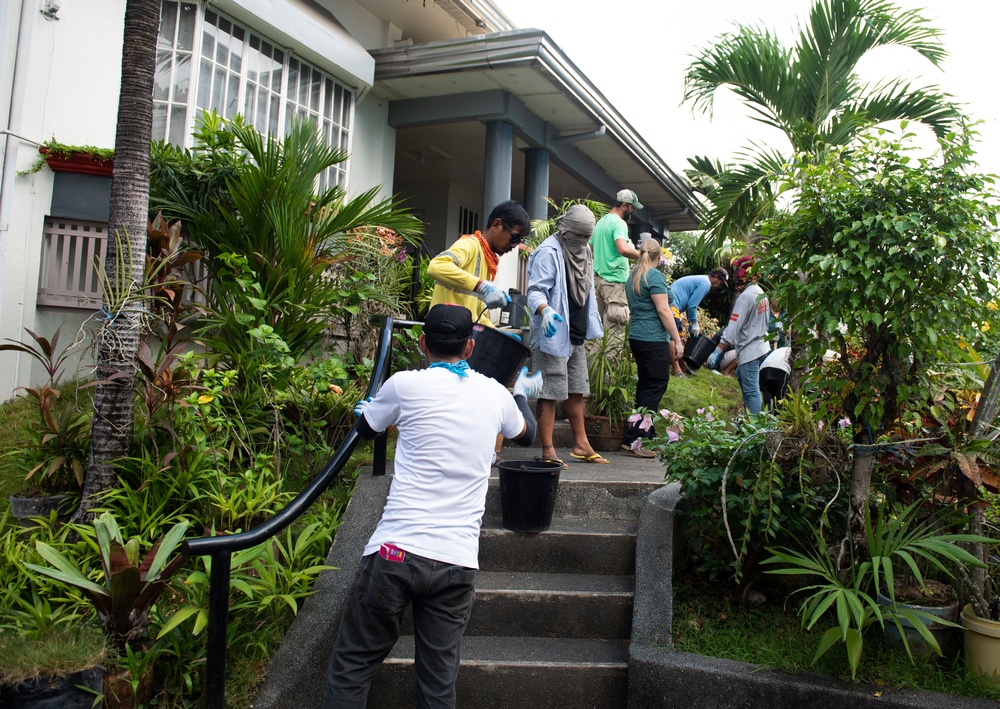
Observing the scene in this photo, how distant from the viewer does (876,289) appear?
3.10 m

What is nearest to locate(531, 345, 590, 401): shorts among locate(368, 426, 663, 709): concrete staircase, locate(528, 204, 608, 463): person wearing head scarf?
locate(528, 204, 608, 463): person wearing head scarf

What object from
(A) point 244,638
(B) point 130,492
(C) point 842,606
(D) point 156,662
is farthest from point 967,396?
(B) point 130,492

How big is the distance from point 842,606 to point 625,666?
891 millimetres

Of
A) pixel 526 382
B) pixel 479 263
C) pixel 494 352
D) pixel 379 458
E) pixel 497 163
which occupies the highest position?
pixel 497 163

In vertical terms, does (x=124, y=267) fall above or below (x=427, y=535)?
above

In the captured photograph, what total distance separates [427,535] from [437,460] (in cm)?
24

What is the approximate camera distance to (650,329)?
17.9ft

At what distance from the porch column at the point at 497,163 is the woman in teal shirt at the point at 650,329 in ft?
12.4

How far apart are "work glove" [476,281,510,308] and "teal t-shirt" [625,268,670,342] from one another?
161 centimetres

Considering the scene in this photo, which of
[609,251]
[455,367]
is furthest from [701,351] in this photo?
[455,367]

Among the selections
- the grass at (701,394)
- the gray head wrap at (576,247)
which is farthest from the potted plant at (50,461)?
the grass at (701,394)

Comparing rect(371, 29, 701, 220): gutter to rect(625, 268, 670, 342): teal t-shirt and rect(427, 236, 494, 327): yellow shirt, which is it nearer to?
rect(625, 268, 670, 342): teal t-shirt

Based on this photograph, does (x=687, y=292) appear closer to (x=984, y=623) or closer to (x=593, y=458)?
(x=593, y=458)

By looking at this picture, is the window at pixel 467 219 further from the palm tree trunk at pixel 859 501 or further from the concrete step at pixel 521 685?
the concrete step at pixel 521 685
